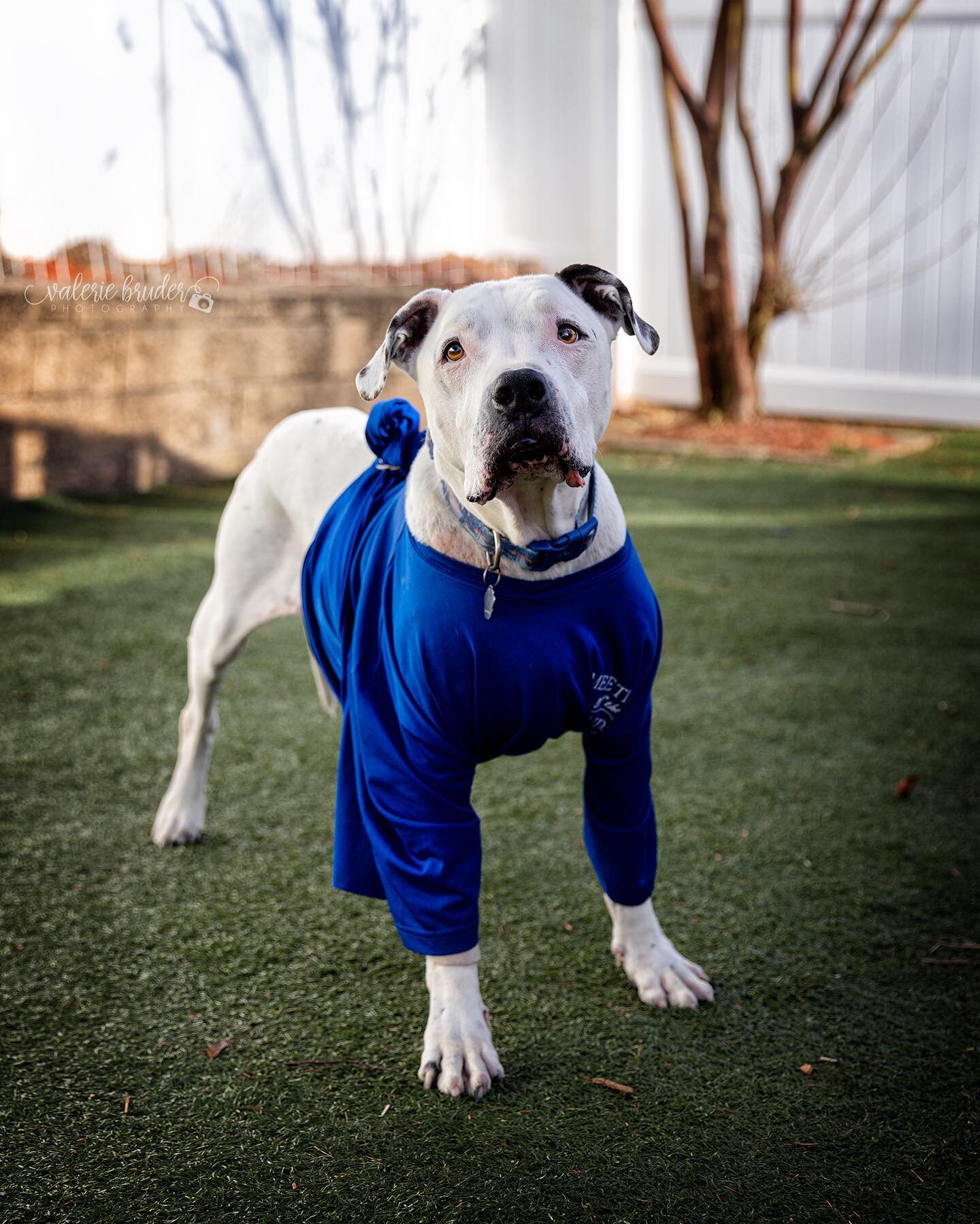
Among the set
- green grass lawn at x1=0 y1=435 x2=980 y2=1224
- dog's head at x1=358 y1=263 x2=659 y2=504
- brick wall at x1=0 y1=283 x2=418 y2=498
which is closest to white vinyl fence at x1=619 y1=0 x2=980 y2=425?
brick wall at x1=0 y1=283 x2=418 y2=498

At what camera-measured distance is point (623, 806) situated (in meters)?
2.15

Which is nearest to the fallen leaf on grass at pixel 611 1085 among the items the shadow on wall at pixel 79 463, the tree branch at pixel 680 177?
the shadow on wall at pixel 79 463

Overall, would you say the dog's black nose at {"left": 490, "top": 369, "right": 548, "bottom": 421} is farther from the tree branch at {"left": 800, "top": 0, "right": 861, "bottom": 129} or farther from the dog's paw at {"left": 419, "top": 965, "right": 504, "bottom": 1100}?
the tree branch at {"left": 800, "top": 0, "right": 861, "bottom": 129}

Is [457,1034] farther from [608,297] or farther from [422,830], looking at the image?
[608,297]

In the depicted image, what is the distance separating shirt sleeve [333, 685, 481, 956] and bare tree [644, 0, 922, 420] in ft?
20.8

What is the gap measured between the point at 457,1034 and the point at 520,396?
3.40ft

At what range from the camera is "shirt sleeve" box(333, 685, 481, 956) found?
6.42ft

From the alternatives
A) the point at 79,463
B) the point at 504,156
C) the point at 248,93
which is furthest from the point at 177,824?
the point at 504,156

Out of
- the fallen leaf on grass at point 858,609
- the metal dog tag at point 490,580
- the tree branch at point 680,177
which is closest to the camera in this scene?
the metal dog tag at point 490,580

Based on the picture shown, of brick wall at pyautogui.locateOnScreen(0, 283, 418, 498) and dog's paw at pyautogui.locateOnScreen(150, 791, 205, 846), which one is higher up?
brick wall at pyautogui.locateOnScreen(0, 283, 418, 498)

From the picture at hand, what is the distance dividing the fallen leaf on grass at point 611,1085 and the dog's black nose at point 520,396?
1.07 metres

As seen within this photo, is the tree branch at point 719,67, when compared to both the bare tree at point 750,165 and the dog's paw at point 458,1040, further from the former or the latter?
the dog's paw at point 458,1040

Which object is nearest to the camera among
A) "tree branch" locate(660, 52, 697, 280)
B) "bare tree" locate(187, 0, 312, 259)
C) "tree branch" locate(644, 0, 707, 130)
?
"bare tree" locate(187, 0, 312, 259)

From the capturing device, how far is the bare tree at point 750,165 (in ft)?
24.1
